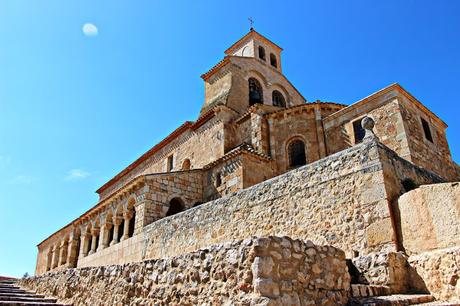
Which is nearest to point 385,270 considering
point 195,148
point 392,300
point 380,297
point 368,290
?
point 368,290

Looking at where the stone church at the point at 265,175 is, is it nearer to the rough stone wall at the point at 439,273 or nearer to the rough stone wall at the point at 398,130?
the rough stone wall at the point at 398,130

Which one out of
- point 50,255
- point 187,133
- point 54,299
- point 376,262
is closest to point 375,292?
point 376,262

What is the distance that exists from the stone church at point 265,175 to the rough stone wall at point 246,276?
6.75 feet

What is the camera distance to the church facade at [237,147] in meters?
14.5

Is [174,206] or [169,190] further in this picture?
[174,206]

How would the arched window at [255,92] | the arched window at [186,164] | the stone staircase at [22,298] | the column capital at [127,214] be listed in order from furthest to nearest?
the arched window at [255,92]
the arched window at [186,164]
the column capital at [127,214]
the stone staircase at [22,298]

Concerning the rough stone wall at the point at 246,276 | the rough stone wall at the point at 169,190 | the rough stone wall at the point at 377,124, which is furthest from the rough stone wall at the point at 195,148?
the rough stone wall at the point at 246,276

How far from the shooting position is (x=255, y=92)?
23.3 metres

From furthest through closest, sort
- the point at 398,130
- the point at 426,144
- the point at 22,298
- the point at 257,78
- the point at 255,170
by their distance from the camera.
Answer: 1. the point at 257,78
2. the point at 255,170
3. the point at 426,144
4. the point at 398,130
5. the point at 22,298

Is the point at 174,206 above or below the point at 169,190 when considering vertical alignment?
below

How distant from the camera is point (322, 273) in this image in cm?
458

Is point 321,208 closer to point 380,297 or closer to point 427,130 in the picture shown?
point 380,297

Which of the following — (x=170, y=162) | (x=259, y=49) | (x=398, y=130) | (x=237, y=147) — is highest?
(x=259, y=49)

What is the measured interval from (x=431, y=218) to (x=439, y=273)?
963 millimetres
